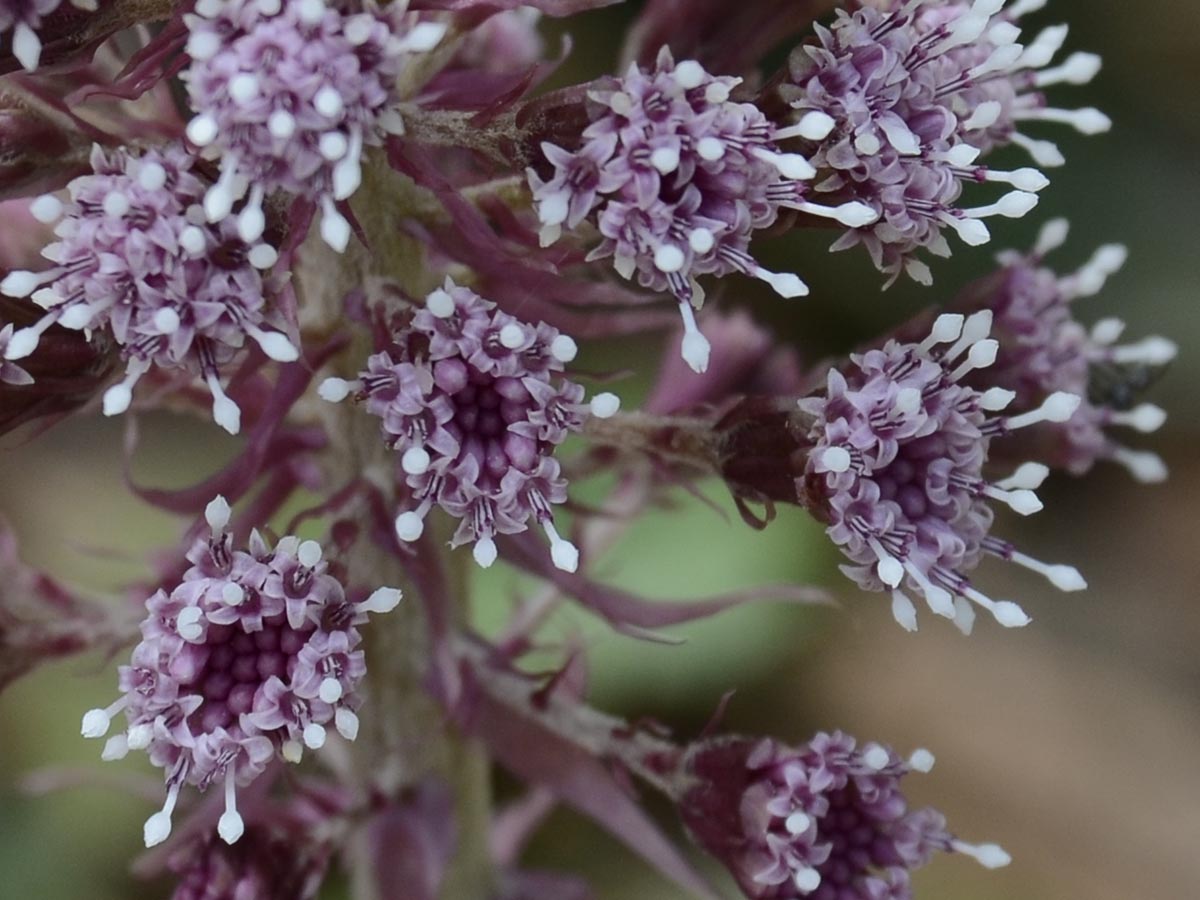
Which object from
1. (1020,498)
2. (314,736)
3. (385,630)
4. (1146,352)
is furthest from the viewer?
(1146,352)

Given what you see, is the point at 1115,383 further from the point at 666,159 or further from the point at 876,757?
the point at 666,159

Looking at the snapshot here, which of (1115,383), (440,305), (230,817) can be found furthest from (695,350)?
(1115,383)

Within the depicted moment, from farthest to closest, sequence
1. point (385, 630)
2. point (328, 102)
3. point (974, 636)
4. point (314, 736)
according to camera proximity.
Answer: point (974, 636) < point (385, 630) < point (314, 736) < point (328, 102)

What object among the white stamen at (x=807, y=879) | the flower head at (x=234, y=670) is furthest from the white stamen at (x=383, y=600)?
the white stamen at (x=807, y=879)

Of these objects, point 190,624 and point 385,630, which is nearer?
point 190,624

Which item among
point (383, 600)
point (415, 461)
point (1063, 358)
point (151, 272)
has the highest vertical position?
point (151, 272)

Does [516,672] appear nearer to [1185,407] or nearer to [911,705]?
[911,705]
